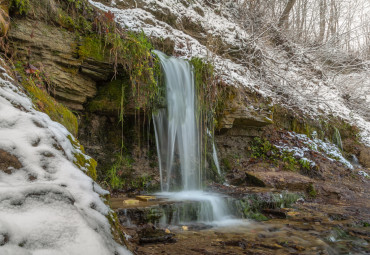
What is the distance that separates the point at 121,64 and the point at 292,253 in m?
3.89

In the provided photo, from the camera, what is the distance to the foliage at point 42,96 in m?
2.53

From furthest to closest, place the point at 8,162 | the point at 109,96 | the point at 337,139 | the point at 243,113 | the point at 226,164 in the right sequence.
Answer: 1. the point at 337,139
2. the point at 226,164
3. the point at 243,113
4. the point at 109,96
5. the point at 8,162

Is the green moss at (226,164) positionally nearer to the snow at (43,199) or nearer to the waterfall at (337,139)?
the snow at (43,199)

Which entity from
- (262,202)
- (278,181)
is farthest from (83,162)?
(278,181)

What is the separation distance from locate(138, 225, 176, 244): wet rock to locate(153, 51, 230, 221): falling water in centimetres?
217

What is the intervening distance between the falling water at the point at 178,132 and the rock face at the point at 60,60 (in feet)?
4.55

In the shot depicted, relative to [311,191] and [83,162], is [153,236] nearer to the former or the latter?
[83,162]

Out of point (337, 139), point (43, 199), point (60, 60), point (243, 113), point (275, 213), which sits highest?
point (60, 60)

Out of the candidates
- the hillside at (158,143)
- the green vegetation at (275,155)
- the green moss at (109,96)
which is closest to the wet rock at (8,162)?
the hillside at (158,143)

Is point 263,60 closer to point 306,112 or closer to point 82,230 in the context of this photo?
point 306,112

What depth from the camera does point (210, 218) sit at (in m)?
3.58

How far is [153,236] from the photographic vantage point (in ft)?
8.48

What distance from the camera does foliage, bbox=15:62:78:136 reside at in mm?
2529

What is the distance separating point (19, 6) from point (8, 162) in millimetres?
3350
